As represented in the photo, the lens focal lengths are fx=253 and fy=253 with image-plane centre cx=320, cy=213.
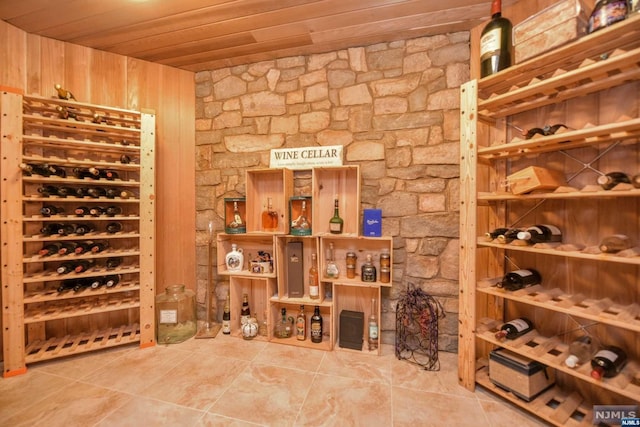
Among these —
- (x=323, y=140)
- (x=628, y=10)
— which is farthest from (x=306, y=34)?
(x=628, y=10)

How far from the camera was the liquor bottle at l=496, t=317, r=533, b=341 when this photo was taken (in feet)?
→ 4.74

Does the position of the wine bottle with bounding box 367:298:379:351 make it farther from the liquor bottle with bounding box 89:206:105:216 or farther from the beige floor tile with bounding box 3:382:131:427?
the liquor bottle with bounding box 89:206:105:216

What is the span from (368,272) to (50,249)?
233 centimetres

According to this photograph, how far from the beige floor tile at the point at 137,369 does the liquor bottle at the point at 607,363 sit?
238 cm

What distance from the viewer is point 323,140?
2.17 metres

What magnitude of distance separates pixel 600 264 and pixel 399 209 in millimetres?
1115

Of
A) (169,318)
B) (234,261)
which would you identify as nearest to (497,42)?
(234,261)

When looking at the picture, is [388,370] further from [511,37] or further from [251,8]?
[251,8]

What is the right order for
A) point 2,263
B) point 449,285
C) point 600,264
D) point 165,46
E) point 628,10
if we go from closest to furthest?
point 628,10 < point 600,264 < point 2,263 < point 449,285 < point 165,46

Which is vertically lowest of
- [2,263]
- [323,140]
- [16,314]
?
[16,314]

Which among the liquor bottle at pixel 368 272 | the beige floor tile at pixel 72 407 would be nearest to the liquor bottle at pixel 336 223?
the liquor bottle at pixel 368 272

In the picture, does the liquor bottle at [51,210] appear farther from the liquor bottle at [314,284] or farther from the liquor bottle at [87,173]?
the liquor bottle at [314,284]

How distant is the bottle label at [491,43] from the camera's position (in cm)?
143
